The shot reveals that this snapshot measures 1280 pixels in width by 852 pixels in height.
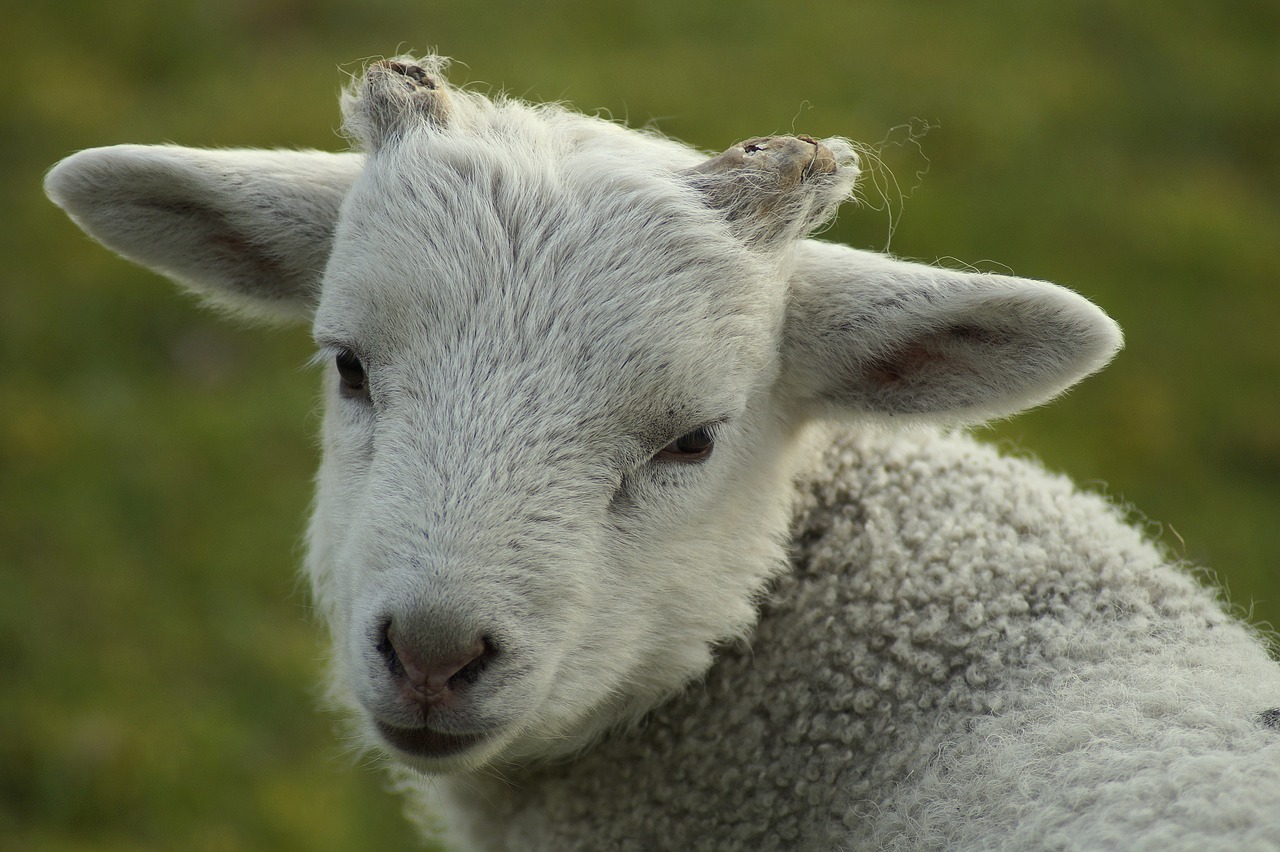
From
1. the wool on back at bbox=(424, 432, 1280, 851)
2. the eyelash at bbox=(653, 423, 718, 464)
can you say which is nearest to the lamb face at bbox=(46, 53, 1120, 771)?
the eyelash at bbox=(653, 423, 718, 464)

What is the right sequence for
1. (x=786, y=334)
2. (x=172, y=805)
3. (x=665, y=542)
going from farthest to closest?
(x=172, y=805), (x=786, y=334), (x=665, y=542)

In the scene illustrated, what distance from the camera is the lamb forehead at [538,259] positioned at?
10.0 feet

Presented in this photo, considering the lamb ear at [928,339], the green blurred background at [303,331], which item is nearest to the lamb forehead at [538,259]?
the lamb ear at [928,339]

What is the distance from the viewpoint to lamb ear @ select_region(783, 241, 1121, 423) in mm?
3207

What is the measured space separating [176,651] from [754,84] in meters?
5.96

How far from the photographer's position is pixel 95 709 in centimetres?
589

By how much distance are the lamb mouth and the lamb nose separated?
0.53 feet

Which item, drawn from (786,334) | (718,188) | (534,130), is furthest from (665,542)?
(534,130)

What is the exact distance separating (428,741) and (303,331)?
5.95 metres

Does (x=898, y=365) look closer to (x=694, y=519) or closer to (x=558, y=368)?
(x=694, y=519)

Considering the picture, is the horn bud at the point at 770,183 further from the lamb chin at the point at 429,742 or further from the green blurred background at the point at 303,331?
the green blurred background at the point at 303,331

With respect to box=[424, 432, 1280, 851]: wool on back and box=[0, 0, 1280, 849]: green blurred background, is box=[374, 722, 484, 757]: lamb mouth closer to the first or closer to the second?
box=[424, 432, 1280, 851]: wool on back

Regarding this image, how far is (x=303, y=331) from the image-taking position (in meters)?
8.40

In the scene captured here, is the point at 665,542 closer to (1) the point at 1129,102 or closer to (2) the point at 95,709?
(2) the point at 95,709
